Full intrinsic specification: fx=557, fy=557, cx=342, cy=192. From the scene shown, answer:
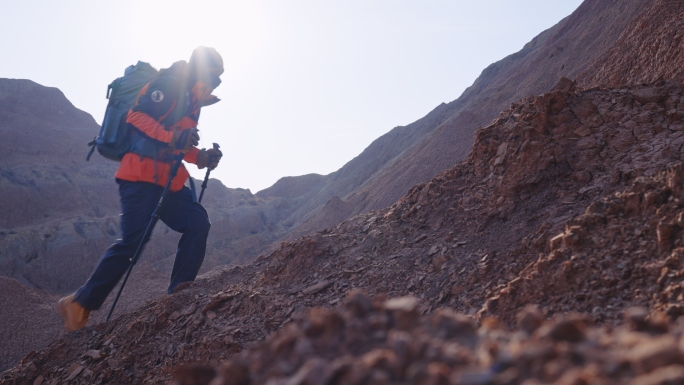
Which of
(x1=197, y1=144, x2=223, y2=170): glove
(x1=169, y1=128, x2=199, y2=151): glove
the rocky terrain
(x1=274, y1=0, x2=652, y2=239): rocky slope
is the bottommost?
the rocky terrain

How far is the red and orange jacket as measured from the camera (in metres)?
5.27

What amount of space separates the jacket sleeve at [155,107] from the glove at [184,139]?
50mm

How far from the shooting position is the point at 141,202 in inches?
208

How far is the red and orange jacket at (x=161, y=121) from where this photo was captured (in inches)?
208

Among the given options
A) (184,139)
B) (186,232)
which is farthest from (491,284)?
(184,139)

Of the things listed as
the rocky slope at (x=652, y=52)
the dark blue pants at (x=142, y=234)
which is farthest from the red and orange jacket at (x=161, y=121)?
the rocky slope at (x=652, y=52)

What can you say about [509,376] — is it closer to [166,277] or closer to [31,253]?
[166,277]

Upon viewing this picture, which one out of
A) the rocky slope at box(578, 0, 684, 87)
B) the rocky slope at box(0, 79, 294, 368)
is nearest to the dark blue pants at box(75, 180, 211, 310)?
the rocky slope at box(0, 79, 294, 368)

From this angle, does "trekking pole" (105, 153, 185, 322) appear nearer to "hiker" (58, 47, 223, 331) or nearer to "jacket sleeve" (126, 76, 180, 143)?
"hiker" (58, 47, 223, 331)

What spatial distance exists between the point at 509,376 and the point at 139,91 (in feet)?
16.3

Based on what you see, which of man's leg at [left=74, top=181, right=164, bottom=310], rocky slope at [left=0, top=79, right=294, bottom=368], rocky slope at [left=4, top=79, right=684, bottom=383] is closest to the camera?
rocky slope at [left=4, top=79, right=684, bottom=383]

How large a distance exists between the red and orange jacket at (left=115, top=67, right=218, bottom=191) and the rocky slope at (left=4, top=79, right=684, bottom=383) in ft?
4.01

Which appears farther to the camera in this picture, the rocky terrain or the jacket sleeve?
the jacket sleeve

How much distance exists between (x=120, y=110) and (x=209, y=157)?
0.97m
